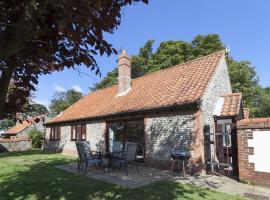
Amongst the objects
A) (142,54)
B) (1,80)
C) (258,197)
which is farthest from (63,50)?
(142,54)

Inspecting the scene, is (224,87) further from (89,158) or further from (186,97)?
(89,158)

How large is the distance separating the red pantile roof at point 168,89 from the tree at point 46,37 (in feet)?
27.5

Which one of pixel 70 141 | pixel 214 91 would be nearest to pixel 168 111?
pixel 214 91

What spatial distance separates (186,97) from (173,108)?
2.65ft

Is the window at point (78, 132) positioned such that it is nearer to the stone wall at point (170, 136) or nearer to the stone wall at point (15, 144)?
the stone wall at point (170, 136)

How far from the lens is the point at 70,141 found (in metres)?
20.7

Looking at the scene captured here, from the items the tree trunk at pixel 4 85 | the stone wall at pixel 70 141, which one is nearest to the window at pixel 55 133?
the stone wall at pixel 70 141

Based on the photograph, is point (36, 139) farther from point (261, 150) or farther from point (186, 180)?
point (261, 150)

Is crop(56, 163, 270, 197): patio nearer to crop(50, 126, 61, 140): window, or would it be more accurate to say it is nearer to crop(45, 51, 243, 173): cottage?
crop(45, 51, 243, 173): cottage

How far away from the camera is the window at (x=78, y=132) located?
1909 cm

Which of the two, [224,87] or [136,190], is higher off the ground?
[224,87]

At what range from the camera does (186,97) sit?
1195 centimetres

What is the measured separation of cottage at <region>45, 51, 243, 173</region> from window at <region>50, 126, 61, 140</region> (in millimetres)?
4965

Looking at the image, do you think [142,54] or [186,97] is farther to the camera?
[142,54]
